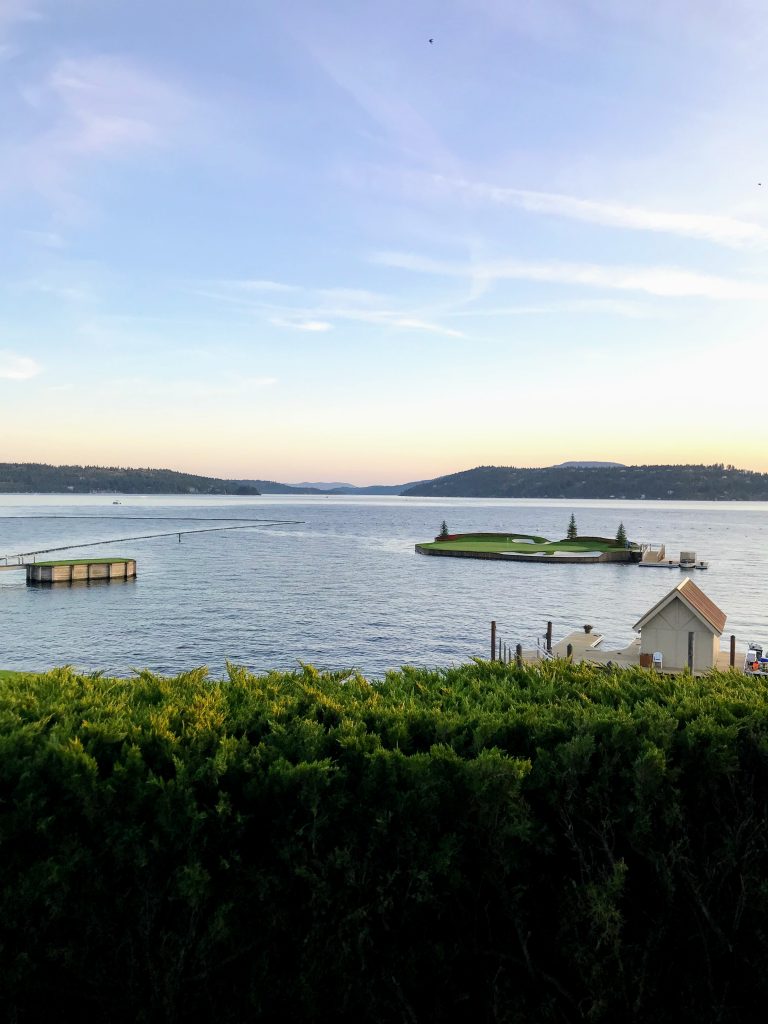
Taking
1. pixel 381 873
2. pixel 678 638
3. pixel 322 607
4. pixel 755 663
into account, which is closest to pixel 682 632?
pixel 678 638

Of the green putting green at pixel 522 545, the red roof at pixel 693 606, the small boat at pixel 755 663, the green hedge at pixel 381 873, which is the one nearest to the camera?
the green hedge at pixel 381 873

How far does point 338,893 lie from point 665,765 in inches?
105

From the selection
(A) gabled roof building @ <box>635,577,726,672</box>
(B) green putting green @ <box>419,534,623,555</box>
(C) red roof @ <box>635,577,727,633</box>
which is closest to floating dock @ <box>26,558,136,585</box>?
(B) green putting green @ <box>419,534,623,555</box>

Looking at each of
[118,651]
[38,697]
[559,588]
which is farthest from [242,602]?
[38,697]

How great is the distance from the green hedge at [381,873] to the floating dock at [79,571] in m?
69.7

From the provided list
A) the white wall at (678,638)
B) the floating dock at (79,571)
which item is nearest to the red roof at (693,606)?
the white wall at (678,638)

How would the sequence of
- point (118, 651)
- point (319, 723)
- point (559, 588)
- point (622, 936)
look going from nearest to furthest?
point (622, 936) → point (319, 723) → point (118, 651) → point (559, 588)

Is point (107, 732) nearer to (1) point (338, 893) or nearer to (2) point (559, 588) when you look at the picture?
(1) point (338, 893)

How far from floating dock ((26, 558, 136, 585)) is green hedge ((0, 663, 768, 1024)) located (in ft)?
229

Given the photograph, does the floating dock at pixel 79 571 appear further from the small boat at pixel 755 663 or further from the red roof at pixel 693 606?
the small boat at pixel 755 663

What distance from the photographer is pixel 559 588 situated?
235ft

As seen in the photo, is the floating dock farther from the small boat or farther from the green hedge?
the green hedge

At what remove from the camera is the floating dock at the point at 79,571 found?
6844 cm

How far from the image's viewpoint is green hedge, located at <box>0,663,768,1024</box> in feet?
17.2
